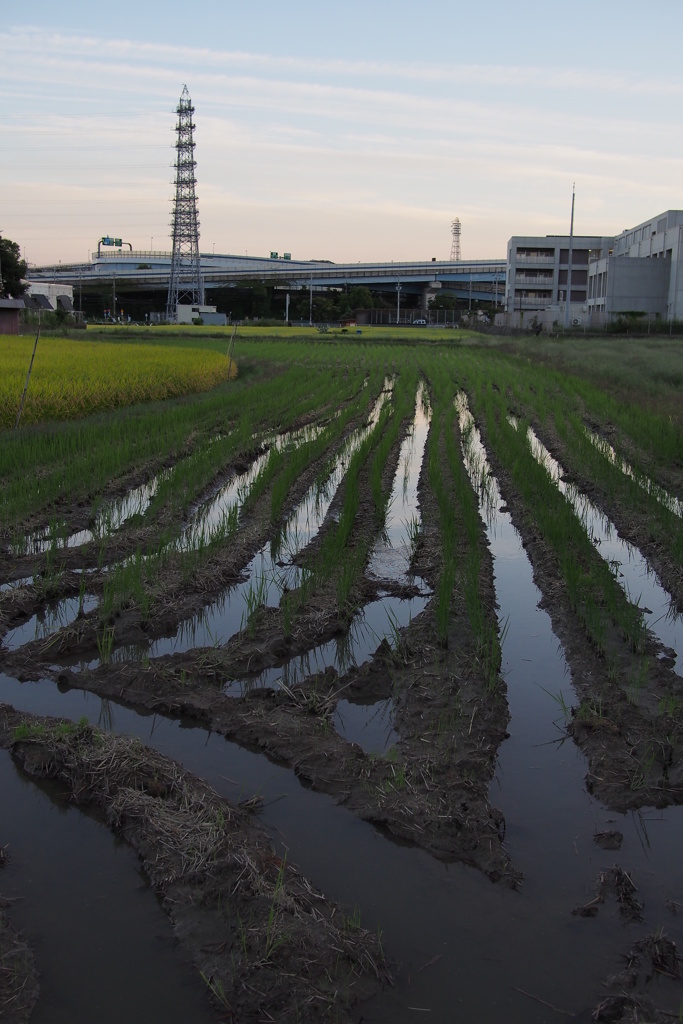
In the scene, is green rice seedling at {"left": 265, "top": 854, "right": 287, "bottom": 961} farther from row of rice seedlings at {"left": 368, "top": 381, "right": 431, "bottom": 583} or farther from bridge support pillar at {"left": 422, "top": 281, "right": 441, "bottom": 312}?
bridge support pillar at {"left": 422, "top": 281, "right": 441, "bottom": 312}

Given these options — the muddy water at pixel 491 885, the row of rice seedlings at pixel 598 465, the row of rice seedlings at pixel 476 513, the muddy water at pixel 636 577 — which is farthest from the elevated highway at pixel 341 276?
the muddy water at pixel 491 885

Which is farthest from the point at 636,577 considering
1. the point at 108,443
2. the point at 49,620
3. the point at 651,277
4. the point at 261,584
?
the point at 651,277

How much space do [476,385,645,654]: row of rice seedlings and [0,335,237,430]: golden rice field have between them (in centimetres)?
688

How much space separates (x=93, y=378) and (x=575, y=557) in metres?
11.6

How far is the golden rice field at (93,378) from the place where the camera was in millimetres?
13211

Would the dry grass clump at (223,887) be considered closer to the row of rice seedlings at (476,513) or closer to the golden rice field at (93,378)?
the row of rice seedlings at (476,513)

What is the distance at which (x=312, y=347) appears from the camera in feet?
132

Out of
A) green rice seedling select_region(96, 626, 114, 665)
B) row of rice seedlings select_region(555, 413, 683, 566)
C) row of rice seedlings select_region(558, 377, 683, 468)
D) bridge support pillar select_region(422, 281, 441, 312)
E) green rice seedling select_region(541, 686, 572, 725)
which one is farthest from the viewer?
bridge support pillar select_region(422, 281, 441, 312)

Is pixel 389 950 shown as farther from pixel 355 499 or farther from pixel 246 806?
pixel 355 499

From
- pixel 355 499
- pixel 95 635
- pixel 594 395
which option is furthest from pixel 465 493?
pixel 594 395

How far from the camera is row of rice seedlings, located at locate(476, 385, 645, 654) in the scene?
5.11 metres

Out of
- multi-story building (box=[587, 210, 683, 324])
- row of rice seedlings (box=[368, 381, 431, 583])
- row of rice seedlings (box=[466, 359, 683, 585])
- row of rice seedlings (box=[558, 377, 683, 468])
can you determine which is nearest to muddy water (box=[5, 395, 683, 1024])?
row of rice seedlings (box=[368, 381, 431, 583])

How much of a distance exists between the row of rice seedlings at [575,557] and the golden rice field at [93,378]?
6.88m

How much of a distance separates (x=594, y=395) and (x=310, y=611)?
14.1 meters
